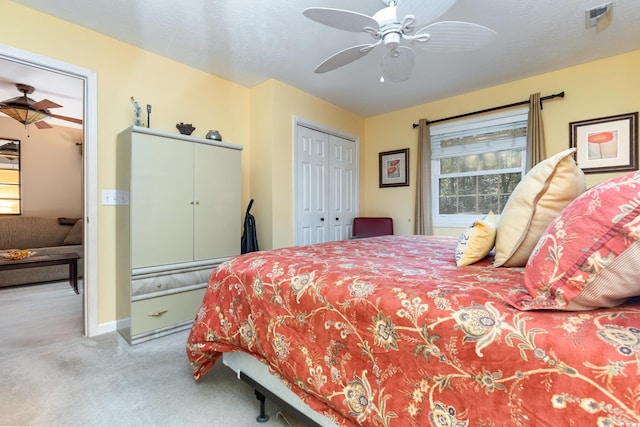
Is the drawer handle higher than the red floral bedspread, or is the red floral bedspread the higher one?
Answer: the red floral bedspread

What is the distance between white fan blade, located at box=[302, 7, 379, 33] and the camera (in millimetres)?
1608

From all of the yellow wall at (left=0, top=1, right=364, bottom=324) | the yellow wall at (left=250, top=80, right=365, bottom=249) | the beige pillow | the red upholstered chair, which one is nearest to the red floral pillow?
the beige pillow

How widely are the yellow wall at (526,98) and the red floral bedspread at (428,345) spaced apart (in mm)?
2875

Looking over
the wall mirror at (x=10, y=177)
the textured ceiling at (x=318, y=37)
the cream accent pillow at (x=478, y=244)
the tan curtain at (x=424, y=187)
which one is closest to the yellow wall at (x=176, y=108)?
the textured ceiling at (x=318, y=37)

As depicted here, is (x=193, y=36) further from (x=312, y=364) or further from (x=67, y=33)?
(x=312, y=364)

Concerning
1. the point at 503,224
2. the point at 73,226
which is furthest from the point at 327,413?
the point at 73,226

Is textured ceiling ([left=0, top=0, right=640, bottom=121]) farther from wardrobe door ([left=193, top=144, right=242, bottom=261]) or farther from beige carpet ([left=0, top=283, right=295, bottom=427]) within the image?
beige carpet ([left=0, top=283, right=295, bottom=427])

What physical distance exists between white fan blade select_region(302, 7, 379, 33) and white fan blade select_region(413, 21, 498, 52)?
33 centimetres

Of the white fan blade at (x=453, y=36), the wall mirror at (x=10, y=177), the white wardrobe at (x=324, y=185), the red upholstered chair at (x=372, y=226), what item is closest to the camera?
the white fan blade at (x=453, y=36)

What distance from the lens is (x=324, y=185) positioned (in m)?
4.05

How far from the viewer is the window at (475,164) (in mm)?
3467

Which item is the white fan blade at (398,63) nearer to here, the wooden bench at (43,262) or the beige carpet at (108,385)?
the beige carpet at (108,385)

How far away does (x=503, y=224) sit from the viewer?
1.19 metres

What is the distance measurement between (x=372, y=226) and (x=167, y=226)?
2.73 meters
